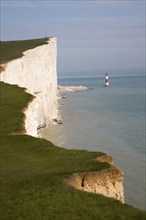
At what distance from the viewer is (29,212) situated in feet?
34.0

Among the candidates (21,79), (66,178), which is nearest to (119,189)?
(66,178)

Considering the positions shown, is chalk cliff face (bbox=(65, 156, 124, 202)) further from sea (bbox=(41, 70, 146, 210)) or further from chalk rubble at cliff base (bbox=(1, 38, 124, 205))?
sea (bbox=(41, 70, 146, 210))

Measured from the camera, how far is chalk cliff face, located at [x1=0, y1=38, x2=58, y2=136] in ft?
156

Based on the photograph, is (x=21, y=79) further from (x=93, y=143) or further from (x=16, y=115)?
(x=16, y=115)

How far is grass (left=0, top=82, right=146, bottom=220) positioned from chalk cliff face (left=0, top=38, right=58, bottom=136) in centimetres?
2524

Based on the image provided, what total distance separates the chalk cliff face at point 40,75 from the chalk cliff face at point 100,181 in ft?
99.0

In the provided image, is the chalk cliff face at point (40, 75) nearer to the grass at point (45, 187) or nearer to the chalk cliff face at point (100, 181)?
the grass at point (45, 187)

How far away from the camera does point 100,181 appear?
1252 centimetres

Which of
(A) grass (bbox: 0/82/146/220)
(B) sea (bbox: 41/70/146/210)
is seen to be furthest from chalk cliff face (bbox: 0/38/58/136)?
(A) grass (bbox: 0/82/146/220)

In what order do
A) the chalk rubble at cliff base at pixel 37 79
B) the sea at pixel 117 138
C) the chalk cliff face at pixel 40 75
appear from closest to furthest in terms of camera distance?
→ 1. the chalk rubble at cliff base at pixel 37 79
2. the sea at pixel 117 138
3. the chalk cliff face at pixel 40 75

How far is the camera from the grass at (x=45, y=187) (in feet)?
33.3

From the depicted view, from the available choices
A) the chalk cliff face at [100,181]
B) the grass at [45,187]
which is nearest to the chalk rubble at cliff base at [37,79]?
the grass at [45,187]

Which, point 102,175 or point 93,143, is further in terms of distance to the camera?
point 93,143

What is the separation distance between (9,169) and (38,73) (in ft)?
143
